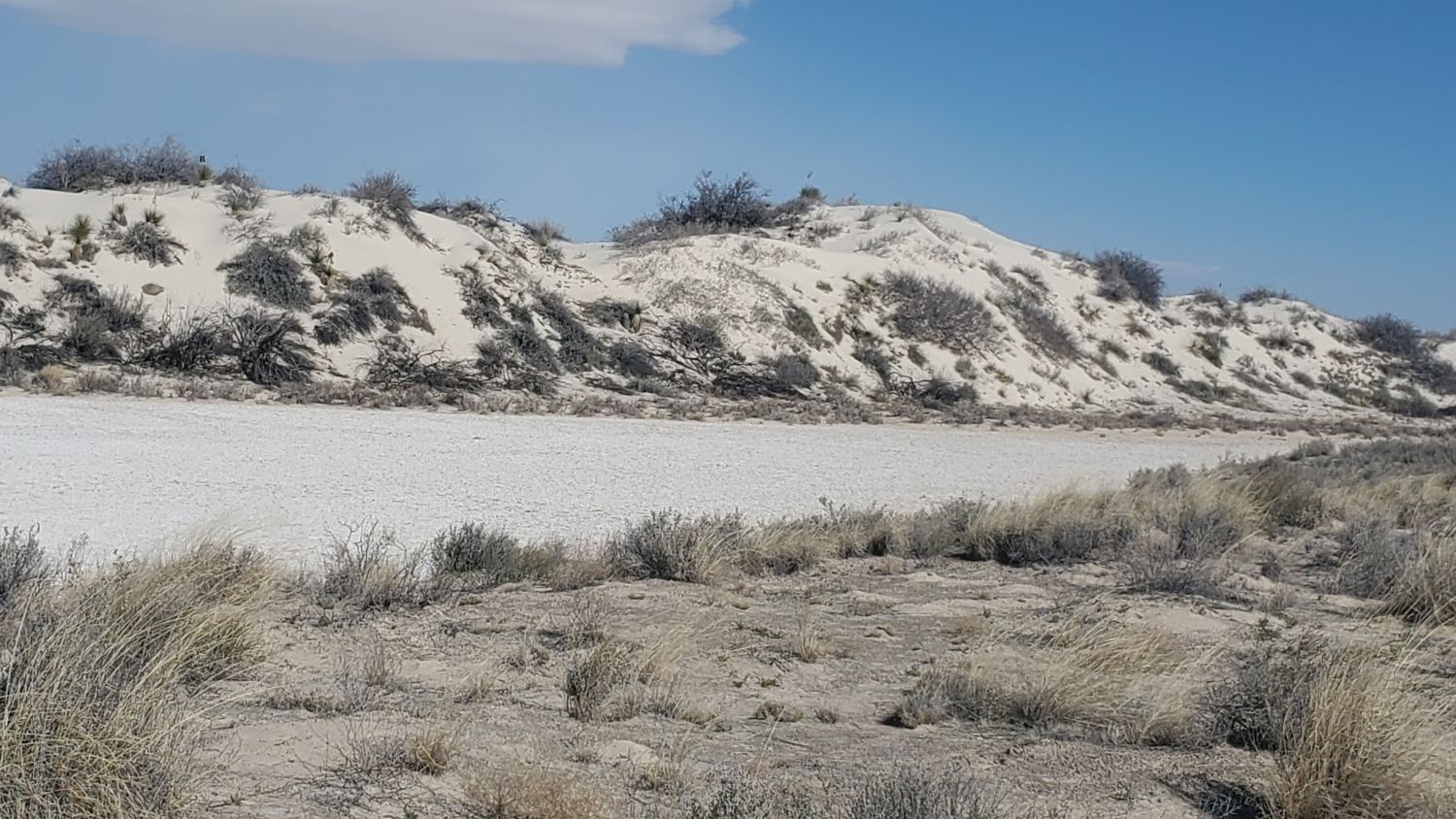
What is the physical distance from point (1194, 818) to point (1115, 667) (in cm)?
209

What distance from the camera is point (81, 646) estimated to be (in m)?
5.45

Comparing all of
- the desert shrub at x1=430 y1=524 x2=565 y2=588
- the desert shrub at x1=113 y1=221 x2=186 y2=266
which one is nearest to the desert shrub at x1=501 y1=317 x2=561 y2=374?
the desert shrub at x1=113 y1=221 x2=186 y2=266

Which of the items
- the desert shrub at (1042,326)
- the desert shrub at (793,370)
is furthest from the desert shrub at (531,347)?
the desert shrub at (1042,326)

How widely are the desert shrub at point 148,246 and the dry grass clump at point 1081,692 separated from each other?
90.2 feet

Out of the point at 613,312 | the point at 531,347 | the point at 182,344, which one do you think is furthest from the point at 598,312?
the point at 182,344

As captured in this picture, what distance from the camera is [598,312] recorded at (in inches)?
1393

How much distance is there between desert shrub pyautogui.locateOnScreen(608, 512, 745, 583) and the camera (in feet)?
35.6

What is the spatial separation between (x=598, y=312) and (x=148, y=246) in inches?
445

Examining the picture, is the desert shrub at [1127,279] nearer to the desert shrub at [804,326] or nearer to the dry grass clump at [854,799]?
the desert shrub at [804,326]

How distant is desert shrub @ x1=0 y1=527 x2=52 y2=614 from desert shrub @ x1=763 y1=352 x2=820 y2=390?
1020 inches

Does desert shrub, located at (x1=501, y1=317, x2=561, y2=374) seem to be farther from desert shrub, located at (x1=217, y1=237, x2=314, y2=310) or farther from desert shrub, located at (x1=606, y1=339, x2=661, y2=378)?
desert shrub, located at (x1=217, y1=237, x2=314, y2=310)

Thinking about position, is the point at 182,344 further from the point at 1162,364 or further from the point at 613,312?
the point at 1162,364

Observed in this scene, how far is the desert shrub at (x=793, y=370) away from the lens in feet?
111

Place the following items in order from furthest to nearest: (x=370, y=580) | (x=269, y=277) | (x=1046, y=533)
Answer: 1. (x=269, y=277)
2. (x=1046, y=533)
3. (x=370, y=580)
